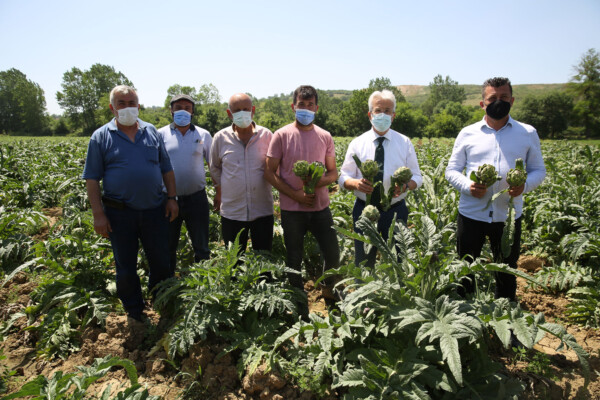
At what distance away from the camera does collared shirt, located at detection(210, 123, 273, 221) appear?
3580mm

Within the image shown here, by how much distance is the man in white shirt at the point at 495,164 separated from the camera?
3.00 m

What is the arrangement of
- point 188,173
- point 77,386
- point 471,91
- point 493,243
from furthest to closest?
point 471,91 → point 188,173 → point 493,243 → point 77,386

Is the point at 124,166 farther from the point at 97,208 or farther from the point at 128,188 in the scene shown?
the point at 97,208

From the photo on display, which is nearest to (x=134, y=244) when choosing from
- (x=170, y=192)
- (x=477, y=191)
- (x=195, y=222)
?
(x=170, y=192)

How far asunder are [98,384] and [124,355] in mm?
272

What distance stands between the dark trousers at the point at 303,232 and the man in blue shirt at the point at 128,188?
1.25 meters

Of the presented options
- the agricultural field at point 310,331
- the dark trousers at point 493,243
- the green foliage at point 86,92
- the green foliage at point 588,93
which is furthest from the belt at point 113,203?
the green foliage at point 86,92

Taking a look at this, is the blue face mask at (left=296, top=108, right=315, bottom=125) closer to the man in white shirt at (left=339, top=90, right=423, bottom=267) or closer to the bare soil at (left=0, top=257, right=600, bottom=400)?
the man in white shirt at (left=339, top=90, right=423, bottom=267)

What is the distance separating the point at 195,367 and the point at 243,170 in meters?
1.80

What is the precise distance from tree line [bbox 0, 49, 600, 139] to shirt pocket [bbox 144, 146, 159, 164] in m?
44.8

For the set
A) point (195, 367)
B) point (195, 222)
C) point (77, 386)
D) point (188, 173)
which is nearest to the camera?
point (77, 386)

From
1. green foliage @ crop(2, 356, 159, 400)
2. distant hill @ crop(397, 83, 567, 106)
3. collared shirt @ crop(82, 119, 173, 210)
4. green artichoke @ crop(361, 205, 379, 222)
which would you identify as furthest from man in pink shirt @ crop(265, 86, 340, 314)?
distant hill @ crop(397, 83, 567, 106)

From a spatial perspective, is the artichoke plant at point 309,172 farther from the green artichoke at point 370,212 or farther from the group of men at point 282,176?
the green artichoke at point 370,212

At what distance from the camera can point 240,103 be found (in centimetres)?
354
